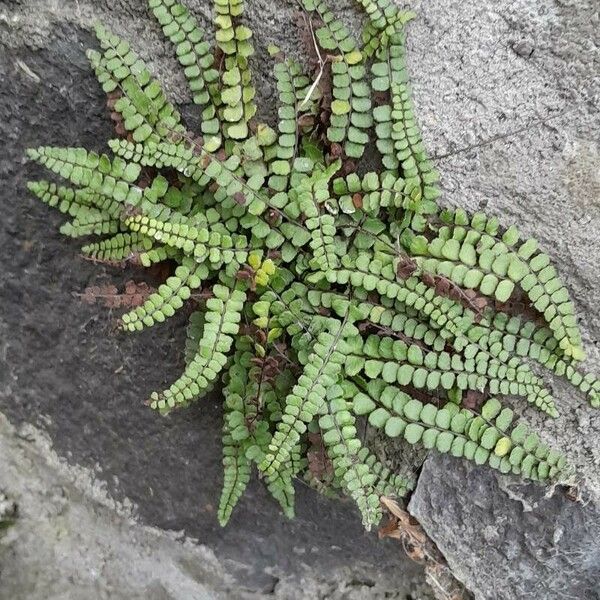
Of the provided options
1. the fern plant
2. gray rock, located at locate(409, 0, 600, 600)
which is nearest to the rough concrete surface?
gray rock, located at locate(409, 0, 600, 600)

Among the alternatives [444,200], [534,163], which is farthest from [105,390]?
[534,163]

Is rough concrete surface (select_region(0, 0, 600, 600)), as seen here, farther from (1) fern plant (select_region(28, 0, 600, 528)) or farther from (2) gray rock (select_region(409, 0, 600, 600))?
(1) fern plant (select_region(28, 0, 600, 528))

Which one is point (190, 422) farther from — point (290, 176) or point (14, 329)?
point (290, 176)

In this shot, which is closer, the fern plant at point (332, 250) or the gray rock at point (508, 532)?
the fern plant at point (332, 250)

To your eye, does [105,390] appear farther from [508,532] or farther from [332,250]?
[508,532]

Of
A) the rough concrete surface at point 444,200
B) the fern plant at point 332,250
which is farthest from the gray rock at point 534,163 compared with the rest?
the fern plant at point 332,250

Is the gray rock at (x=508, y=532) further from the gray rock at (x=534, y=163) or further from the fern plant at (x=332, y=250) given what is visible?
the fern plant at (x=332, y=250)
